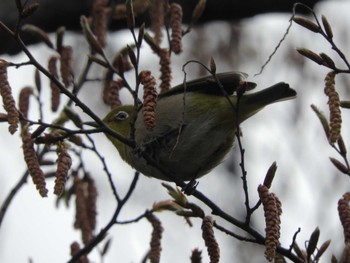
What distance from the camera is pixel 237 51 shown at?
851cm

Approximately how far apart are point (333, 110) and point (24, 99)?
1.76 meters

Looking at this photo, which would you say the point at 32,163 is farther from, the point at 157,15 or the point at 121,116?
the point at 121,116

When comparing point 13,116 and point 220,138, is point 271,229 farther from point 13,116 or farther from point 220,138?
point 220,138

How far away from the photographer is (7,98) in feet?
8.73

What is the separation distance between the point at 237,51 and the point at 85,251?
5.58 m

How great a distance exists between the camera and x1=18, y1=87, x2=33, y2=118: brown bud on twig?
3531mm

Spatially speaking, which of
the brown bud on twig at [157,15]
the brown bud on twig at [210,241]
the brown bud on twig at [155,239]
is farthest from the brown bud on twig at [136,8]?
the brown bud on twig at [210,241]

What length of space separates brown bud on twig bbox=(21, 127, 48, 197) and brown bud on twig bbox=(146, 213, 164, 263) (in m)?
0.76

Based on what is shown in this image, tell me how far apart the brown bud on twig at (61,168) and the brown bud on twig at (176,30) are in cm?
77

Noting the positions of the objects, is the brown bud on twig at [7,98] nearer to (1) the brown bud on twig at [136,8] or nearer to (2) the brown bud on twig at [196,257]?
(2) the brown bud on twig at [196,257]

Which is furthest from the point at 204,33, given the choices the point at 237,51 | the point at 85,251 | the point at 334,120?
the point at 334,120

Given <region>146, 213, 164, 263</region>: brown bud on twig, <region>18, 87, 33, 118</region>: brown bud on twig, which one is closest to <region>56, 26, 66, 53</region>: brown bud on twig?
<region>18, 87, 33, 118</region>: brown bud on twig

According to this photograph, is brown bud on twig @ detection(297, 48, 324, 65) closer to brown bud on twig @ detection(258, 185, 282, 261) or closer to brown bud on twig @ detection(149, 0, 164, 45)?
brown bud on twig @ detection(258, 185, 282, 261)

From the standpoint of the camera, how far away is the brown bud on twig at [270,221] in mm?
2377
